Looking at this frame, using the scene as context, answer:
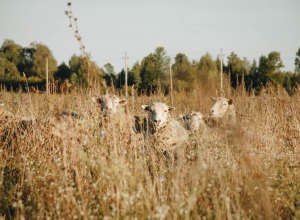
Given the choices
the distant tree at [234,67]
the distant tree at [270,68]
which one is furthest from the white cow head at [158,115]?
the distant tree at [234,67]

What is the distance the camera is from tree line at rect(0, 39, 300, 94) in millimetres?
23141

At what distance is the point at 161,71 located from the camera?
31.8 m

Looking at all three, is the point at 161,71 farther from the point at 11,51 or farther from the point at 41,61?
the point at 11,51

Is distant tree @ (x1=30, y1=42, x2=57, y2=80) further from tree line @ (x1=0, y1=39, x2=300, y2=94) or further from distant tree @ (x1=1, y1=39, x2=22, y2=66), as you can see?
distant tree @ (x1=1, y1=39, x2=22, y2=66)

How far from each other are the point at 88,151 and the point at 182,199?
134cm

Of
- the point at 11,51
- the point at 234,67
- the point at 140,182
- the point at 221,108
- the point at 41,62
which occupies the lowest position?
the point at 140,182

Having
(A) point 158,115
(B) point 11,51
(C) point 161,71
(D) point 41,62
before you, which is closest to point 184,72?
(C) point 161,71

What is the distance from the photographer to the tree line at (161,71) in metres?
23.1

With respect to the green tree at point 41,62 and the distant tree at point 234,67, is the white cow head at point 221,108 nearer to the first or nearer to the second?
the distant tree at point 234,67

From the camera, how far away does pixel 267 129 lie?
4.79 meters

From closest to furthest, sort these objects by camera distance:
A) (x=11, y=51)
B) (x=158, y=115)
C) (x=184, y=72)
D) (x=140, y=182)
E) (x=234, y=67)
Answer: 1. (x=140, y=182)
2. (x=158, y=115)
3. (x=184, y=72)
4. (x=234, y=67)
5. (x=11, y=51)

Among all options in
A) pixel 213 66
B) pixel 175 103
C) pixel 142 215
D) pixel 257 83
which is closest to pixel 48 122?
pixel 142 215

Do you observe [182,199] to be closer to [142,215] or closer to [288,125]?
[142,215]

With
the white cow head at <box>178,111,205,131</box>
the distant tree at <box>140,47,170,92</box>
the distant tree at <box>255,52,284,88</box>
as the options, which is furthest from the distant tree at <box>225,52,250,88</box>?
the white cow head at <box>178,111,205,131</box>
